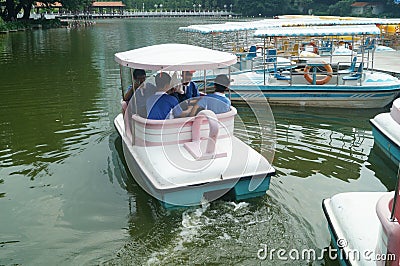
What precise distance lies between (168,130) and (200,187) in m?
1.06

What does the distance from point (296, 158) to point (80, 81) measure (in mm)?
10431

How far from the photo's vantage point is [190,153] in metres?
6.02

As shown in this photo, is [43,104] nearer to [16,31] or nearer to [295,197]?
[295,197]

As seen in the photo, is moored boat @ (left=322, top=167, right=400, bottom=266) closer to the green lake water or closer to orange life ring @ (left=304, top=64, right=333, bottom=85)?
the green lake water

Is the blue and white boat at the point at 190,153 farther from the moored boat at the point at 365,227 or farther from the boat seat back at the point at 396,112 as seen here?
the boat seat back at the point at 396,112

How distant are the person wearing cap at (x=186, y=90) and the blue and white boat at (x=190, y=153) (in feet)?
1.30

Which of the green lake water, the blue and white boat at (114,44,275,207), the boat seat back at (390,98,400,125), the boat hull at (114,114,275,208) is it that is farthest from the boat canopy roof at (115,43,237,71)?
the boat seat back at (390,98,400,125)

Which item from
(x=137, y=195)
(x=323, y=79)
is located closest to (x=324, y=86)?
(x=323, y=79)

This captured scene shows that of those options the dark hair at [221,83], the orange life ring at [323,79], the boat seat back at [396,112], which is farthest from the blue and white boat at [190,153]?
the orange life ring at [323,79]

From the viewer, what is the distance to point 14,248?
5164 millimetres

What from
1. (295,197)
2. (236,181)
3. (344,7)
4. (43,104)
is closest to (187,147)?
(236,181)

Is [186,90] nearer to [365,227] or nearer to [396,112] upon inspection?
[365,227]

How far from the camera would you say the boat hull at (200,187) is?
5.49 metres

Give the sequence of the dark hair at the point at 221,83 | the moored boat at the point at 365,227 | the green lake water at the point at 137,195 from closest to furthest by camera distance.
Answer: the moored boat at the point at 365,227, the green lake water at the point at 137,195, the dark hair at the point at 221,83
